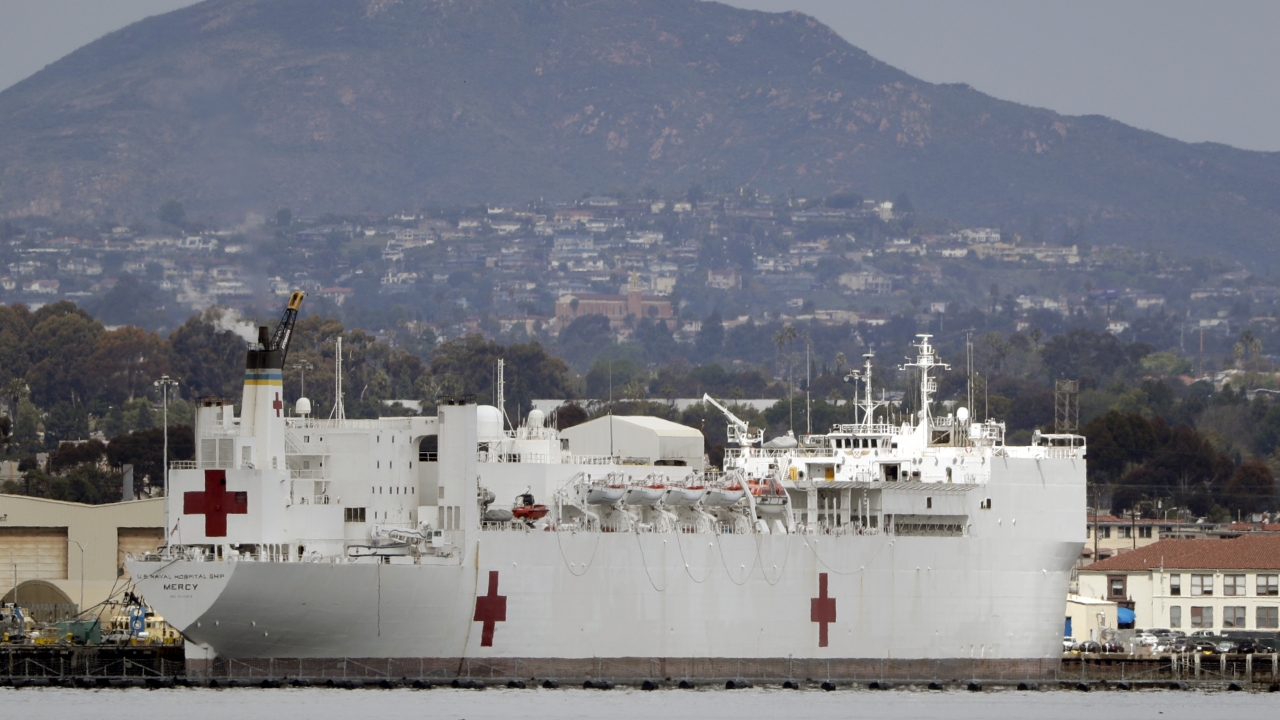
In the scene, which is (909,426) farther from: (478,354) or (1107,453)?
(478,354)

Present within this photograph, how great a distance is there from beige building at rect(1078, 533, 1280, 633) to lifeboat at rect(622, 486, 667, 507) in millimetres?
18358

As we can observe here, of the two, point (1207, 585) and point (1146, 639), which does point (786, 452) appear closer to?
point (1146, 639)

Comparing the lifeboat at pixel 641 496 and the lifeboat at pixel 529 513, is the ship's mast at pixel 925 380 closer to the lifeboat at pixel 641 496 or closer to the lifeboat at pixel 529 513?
the lifeboat at pixel 641 496


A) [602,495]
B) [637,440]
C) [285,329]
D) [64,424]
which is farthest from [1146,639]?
[64,424]

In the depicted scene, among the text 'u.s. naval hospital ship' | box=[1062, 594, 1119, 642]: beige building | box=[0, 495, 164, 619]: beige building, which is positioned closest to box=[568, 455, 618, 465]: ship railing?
the text 'u.s. naval hospital ship'

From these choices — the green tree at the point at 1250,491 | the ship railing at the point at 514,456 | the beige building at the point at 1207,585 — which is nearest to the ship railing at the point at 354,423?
the ship railing at the point at 514,456

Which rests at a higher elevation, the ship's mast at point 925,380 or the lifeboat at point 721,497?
the ship's mast at point 925,380

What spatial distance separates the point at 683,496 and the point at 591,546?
2370mm

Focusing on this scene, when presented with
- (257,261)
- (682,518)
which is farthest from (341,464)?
(257,261)

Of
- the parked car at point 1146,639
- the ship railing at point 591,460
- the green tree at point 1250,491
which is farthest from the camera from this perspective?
the green tree at point 1250,491

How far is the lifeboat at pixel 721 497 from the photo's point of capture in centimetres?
4728

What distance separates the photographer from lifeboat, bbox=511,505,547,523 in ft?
152

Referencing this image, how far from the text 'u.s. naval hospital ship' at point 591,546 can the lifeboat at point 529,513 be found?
0.04 m

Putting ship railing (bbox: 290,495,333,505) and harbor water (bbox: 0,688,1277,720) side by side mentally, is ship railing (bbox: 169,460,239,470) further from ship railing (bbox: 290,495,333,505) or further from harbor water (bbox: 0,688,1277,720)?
harbor water (bbox: 0,688,1277,720)
